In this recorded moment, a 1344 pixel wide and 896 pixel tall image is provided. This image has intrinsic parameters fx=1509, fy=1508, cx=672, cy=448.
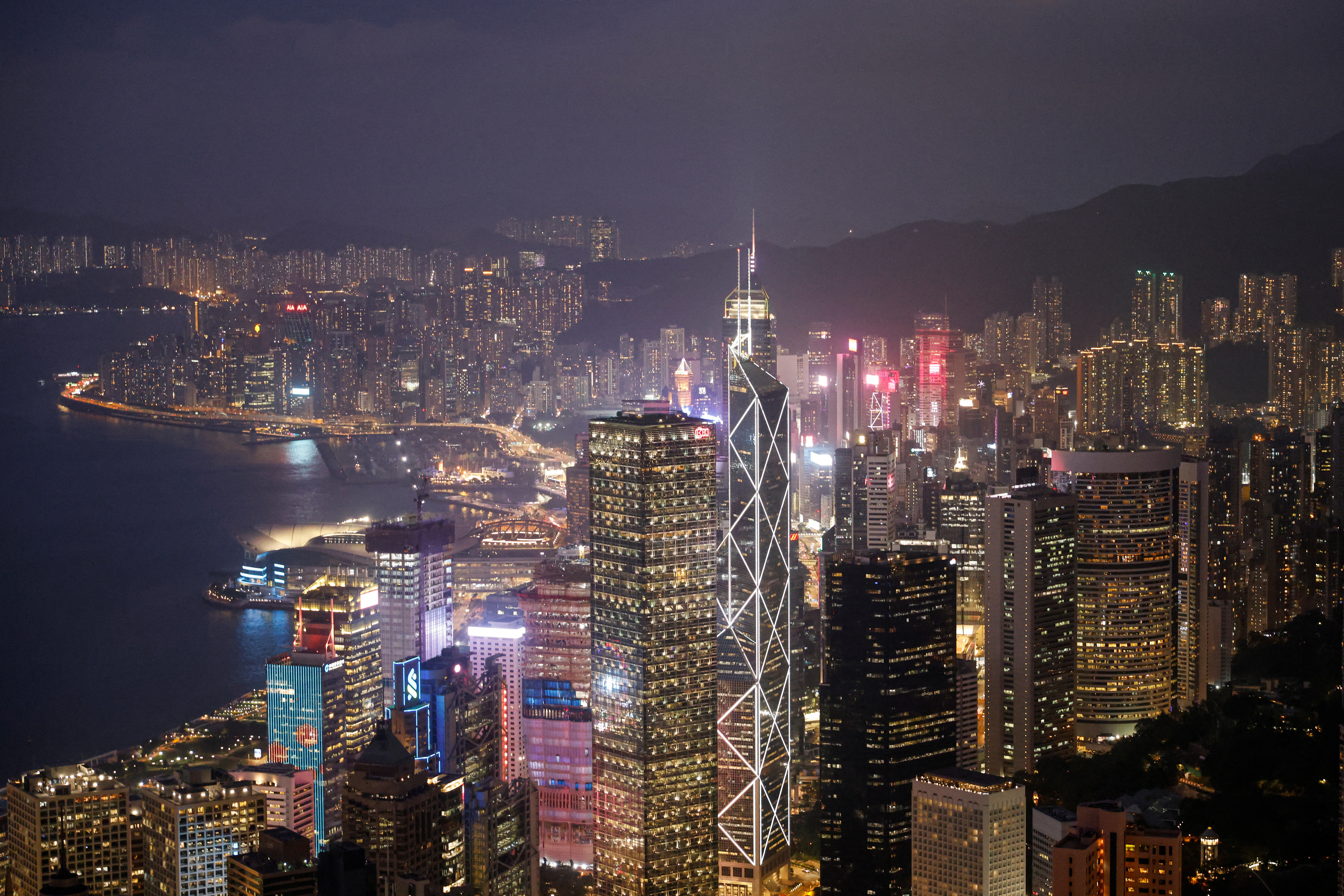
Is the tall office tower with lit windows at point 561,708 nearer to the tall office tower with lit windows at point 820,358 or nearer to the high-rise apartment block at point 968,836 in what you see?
the high-rise apartment block at point 968,836

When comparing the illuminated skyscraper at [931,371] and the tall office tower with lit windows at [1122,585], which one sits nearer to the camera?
the tall office tower with lit windows at [1122,585]

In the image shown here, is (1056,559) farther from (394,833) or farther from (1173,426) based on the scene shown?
(394,833)

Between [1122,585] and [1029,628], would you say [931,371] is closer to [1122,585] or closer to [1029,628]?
[1122,585]

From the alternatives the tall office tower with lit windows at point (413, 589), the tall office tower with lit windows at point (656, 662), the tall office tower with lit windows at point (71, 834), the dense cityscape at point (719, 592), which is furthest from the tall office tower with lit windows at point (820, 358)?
the tall office tower with lit windows at point (71, 834)

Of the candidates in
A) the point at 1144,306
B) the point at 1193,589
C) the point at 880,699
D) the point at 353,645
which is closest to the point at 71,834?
the point at 353,645

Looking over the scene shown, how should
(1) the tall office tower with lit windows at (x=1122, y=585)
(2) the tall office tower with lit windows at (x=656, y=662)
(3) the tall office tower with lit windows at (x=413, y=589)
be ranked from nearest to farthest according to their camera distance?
(2) the tall office tower with lit windows at (x=656, y=662), (1) the tall office tower with lit windows at (x=1122, y=585), (3) the tall office tower with lit windows at (x=413, y=589)
